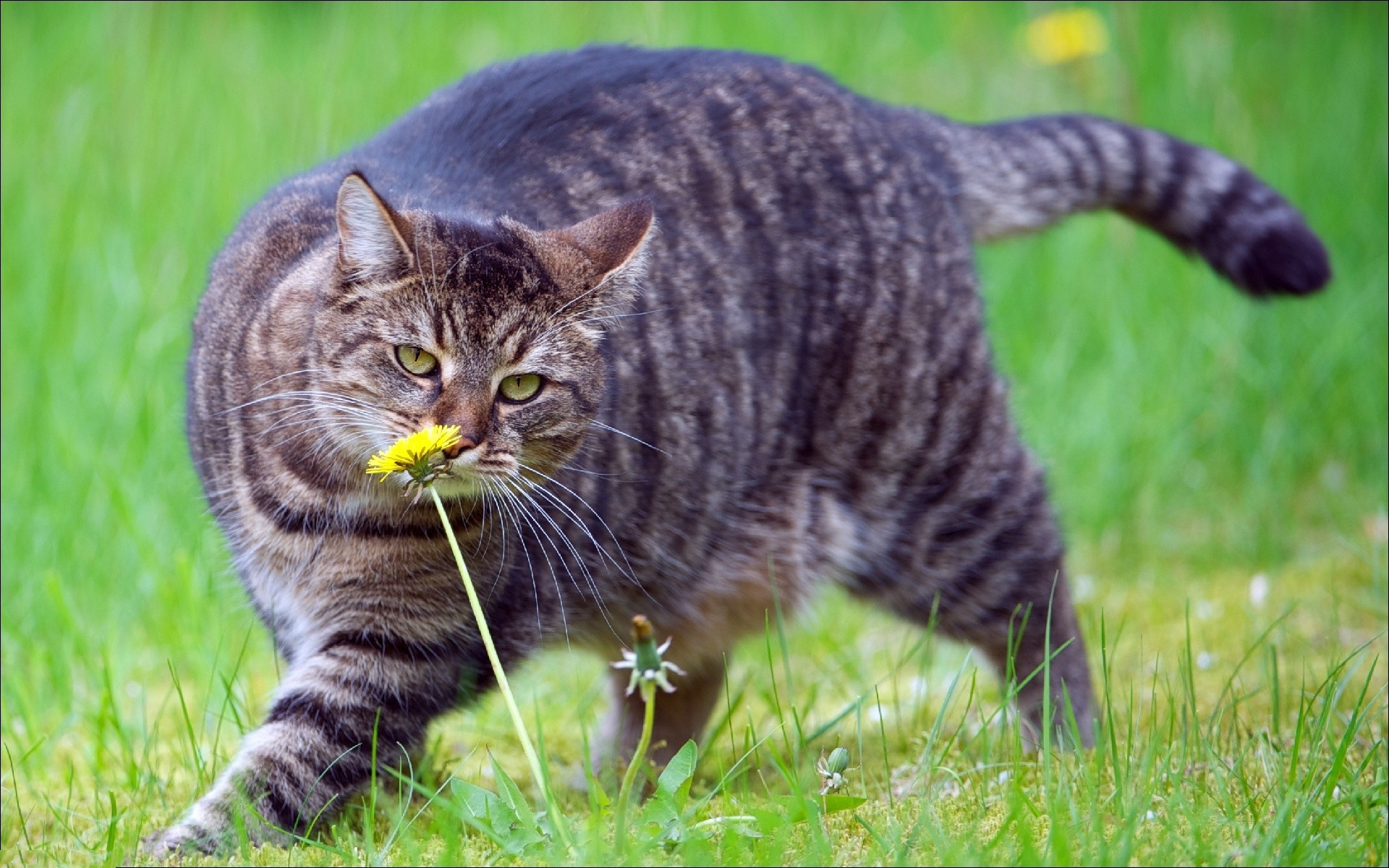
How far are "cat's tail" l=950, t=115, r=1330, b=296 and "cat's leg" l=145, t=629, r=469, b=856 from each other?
1730 mm

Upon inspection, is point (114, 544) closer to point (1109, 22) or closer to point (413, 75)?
point (413, 75)

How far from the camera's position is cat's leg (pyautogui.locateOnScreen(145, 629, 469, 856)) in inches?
81.4

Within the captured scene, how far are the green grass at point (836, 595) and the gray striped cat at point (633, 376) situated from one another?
18cm

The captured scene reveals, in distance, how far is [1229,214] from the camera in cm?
322

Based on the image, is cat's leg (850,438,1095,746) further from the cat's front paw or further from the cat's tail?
the cat's front paw

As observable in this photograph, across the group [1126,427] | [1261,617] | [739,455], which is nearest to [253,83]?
[739,455]

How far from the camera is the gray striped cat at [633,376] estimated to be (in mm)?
2135

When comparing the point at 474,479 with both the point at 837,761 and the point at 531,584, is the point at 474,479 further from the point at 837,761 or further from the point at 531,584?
the point at 837,761

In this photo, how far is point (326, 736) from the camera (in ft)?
7.11

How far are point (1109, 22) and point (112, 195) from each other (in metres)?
4.11

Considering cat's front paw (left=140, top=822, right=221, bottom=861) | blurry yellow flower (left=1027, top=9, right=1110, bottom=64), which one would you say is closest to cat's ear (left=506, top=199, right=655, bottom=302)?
cat's front paw (left=140, top=822, right=221, bottom=861)

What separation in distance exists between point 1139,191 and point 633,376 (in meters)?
1.48

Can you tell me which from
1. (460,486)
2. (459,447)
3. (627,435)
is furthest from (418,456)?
(627,435)

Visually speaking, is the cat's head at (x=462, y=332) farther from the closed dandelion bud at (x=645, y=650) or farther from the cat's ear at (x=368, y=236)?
the closed dandelion bud at (x=645, y=650)
